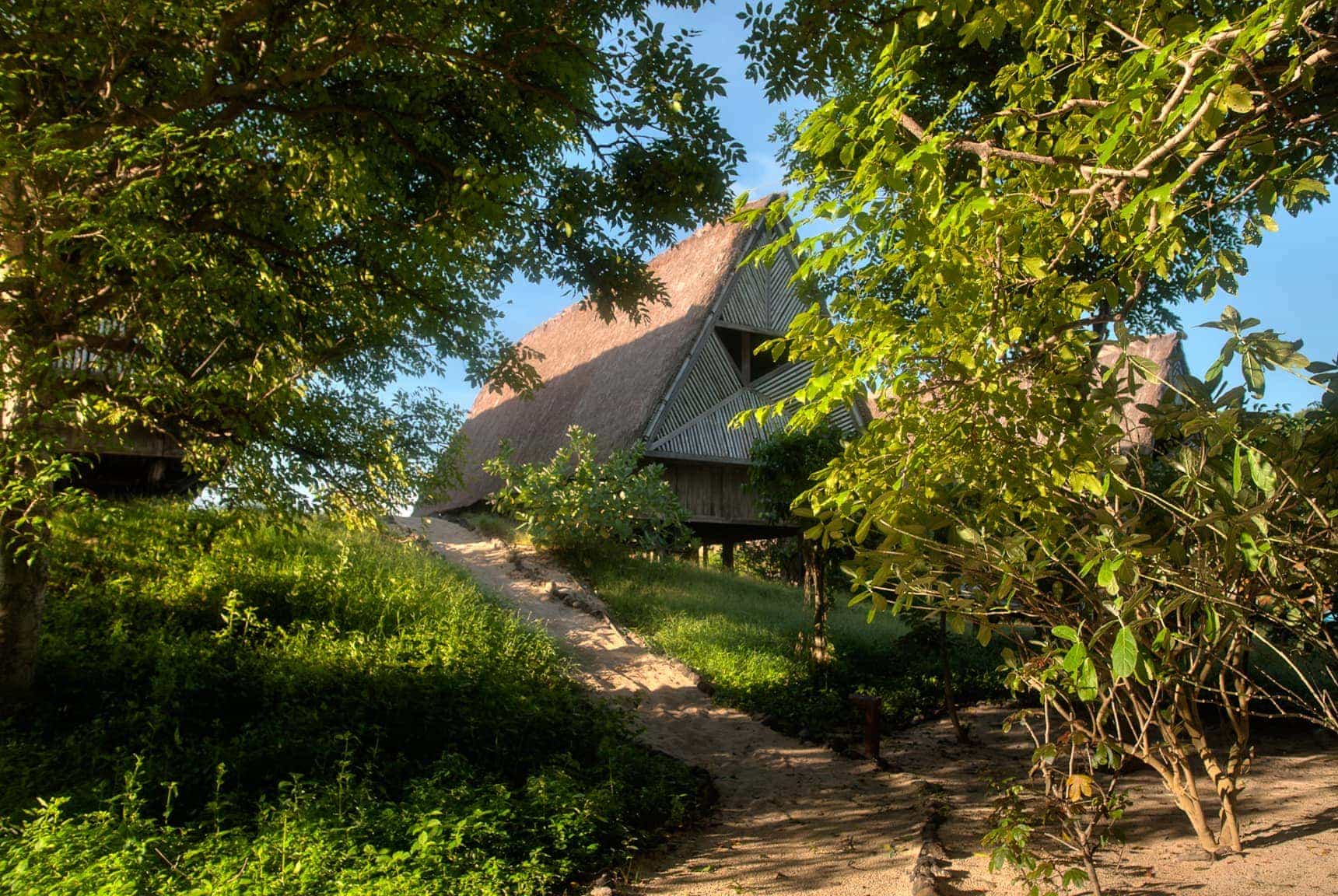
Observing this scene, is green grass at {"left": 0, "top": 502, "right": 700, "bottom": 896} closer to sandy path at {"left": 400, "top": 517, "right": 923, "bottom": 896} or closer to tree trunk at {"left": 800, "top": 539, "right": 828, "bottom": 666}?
sandy path at {"left": 400, "top": 517, "right": 923, "bottom": 896}

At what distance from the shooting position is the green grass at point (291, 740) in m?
4.54

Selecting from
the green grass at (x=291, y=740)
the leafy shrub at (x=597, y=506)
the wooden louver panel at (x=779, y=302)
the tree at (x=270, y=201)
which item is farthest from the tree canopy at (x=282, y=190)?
the wooden louver panel at (x=779, y=302)

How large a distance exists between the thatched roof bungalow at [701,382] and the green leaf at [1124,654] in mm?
11840

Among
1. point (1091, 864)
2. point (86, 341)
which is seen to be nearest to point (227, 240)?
point (86, 341)

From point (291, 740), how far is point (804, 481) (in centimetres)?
700

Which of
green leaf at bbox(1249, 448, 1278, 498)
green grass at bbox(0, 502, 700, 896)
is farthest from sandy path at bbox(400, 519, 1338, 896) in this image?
green leaf at bbox(1249, 448, 1278, 498)

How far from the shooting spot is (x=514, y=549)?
15.2 metres

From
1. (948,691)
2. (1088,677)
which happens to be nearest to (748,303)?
(948,691)

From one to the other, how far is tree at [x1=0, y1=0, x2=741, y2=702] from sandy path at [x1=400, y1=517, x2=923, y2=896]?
400cm

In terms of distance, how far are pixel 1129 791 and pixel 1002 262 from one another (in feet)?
18.7

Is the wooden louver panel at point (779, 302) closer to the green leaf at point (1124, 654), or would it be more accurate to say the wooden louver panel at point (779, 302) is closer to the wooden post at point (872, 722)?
the wooden post at point (872, 722)

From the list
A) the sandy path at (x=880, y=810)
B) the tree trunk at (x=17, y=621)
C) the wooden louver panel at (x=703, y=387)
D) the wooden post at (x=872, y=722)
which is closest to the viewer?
the sandy path at (x=880, y=810)

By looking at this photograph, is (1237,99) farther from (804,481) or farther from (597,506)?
(597,506)

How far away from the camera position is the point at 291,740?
6.23 metres
